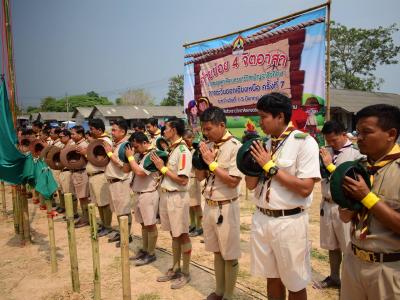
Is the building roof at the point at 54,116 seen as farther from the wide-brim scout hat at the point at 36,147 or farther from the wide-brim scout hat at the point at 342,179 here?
the wide-brim scout hat at the point at 342,179

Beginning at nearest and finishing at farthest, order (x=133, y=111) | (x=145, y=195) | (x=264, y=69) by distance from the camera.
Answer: (x=145, y=195)
(x=264, y=69)
(x=133, y=111)

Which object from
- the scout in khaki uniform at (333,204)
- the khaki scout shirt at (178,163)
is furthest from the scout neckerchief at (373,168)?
the khaki scout shirt at (178,163)

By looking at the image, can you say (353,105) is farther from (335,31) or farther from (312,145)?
(312,145)

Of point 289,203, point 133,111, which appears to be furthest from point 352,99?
point 133,111

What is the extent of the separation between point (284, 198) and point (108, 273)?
3.27 m

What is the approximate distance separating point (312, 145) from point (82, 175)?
223 inches

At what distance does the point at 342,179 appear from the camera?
2039 mm

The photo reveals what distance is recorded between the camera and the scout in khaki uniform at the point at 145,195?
488cm

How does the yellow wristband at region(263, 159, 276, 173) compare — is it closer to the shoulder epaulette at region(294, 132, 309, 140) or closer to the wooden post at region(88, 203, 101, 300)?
the shoulder epaulette at region(294, 132, 309, 140)

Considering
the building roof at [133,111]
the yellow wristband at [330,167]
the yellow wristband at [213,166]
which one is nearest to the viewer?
the yellow wristband at [213,166]

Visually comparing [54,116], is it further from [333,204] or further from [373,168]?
[373,168]

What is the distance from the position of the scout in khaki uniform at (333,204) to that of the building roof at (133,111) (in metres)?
39.7

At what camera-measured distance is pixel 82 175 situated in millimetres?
7012

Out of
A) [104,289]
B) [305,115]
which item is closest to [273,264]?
[104,289]
